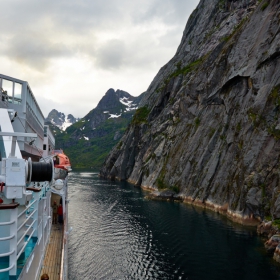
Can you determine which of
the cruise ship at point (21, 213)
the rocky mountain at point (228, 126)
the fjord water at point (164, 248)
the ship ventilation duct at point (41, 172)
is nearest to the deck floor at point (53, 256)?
the cruise ship at point (21, 213)

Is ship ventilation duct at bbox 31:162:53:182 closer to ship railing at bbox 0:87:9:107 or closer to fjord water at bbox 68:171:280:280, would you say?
fjord water at bbox 68:171:280:280

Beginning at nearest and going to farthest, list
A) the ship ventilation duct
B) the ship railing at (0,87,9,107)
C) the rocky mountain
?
the ship ventilation duct < the ship railing at (0,87,9,107) < the rocky mountain

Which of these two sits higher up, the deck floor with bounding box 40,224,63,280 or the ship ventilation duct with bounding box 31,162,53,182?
the ship ventilation duct with bounding box 31,162,53,182

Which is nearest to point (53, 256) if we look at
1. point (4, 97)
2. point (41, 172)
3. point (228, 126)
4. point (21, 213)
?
point (41, 172)

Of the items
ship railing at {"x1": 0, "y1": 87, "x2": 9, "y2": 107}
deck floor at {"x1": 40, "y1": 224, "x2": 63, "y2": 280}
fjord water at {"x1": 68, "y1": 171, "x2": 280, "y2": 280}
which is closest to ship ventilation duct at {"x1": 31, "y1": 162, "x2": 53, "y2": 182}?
deck floor at {"x1": 40, "y1": 224, "x2": 63, "y2": 280}

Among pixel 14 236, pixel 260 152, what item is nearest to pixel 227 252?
pixel 260 152

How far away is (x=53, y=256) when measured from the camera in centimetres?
2003

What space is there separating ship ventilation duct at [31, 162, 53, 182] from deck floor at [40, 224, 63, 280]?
28.6 feet

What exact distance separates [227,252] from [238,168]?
2425 cm

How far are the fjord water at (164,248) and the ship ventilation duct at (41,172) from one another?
56.5 ft

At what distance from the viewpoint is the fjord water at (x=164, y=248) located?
977 inches

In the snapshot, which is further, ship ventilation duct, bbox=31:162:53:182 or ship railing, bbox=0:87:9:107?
ship railing, bbox=0:87:9:107

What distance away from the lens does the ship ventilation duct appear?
36.2 ft

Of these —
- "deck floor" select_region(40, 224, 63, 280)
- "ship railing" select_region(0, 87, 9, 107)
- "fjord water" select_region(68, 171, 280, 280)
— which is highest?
"ship railing" select_region(0, 87, 9, 107)
